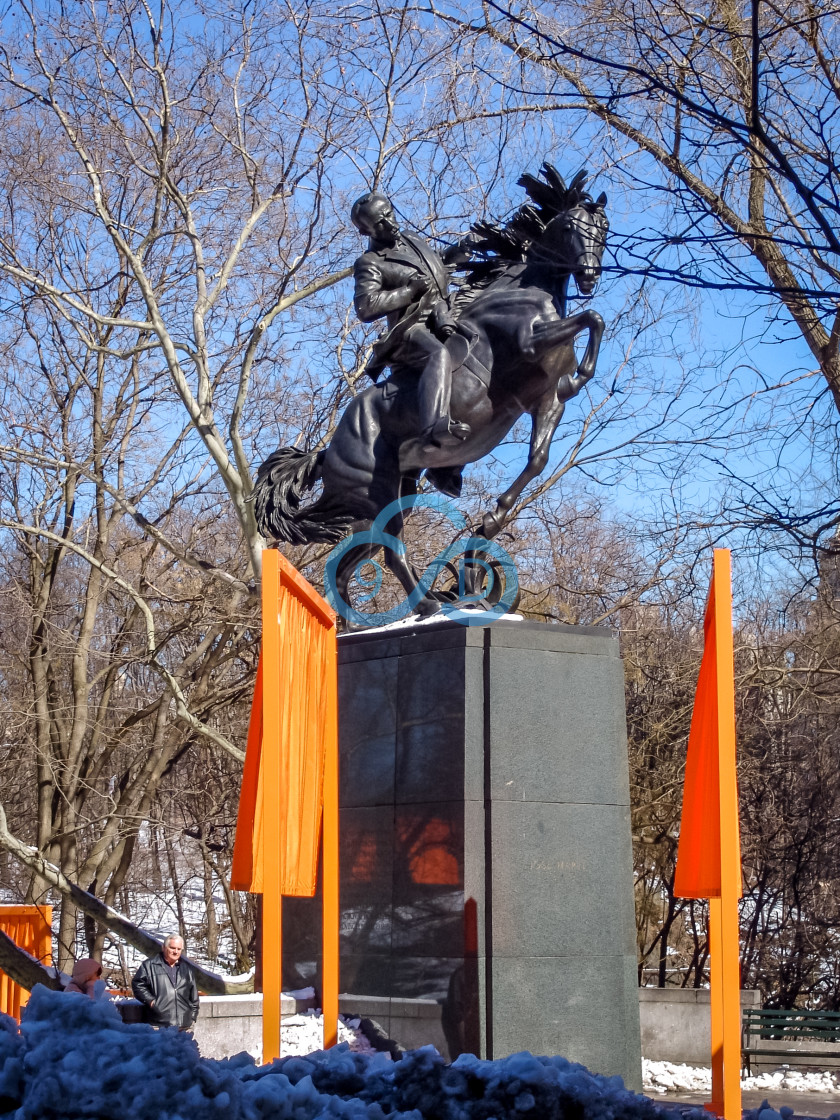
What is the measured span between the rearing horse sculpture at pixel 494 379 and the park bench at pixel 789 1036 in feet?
20.8

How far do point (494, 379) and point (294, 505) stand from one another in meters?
1.95

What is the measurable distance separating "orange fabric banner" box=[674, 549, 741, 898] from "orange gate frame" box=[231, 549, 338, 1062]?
1612 mm

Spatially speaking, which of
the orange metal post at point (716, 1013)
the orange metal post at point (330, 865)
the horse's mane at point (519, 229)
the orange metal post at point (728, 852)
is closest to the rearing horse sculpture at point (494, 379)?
the horse's mane at point (519, 229)

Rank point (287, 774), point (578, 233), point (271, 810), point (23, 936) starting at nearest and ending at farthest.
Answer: point (271, 810), point (287, 774), point (578, 233), point (23, 936)

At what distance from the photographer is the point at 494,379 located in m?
7.73

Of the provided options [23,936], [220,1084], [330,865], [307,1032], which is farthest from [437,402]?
[23,936]

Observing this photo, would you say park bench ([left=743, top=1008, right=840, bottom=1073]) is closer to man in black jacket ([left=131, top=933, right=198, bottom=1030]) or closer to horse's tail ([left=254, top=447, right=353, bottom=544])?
man in black jacket ([left=131, top=933, right=198, bottom=1030])

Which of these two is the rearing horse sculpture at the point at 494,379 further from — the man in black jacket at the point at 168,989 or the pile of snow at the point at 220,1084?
the pile of snow at the point at 220,1084

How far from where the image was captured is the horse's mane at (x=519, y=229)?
7.75 m

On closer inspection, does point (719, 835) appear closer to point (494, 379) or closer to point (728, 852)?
point (728, 852)

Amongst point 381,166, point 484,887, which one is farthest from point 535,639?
point 381,166

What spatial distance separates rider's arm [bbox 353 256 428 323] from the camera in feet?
25.1

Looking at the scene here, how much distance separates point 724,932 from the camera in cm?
484

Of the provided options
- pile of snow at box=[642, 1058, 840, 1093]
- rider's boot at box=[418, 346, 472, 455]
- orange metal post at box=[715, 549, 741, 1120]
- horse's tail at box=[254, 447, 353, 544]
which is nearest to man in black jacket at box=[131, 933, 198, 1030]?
horse's tail at box=[254, 447, 353, 544]
